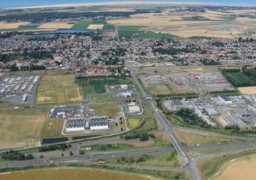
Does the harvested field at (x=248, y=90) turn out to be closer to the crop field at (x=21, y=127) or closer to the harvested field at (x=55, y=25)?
the crop field at (x=21, y=127)

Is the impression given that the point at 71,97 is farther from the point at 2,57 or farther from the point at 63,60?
the point at 2,57

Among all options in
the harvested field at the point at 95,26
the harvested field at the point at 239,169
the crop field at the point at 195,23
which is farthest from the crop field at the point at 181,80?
the harvested field at the point at 95,26

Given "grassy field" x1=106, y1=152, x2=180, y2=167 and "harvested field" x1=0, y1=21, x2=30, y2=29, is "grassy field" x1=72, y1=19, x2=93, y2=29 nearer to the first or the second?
"harvested field" x1=0, y1=21, x2=30, y2=29

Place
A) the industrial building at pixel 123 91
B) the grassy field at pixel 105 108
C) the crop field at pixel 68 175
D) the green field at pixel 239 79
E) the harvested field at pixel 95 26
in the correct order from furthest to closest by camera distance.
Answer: the harvested field at pixel 95 26
the green field at pixel 239 79
the industrial building at pixel 123 91
the grassy field at pixel 105 108
the crop field at pixel 68 175

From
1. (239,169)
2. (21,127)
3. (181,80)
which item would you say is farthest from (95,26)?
(239,169)

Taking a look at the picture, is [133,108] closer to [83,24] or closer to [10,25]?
[83,24]

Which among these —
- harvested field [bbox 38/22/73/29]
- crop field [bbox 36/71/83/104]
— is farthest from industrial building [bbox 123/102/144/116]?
harvested field [bbox 38/22/73/29]

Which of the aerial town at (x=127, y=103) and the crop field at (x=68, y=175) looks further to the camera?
the aerial town at (x=127, y=103)
